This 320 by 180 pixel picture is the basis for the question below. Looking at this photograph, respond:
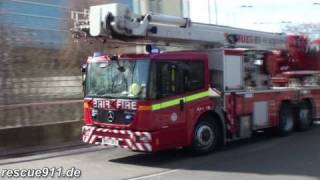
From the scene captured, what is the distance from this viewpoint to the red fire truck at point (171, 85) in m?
11.9

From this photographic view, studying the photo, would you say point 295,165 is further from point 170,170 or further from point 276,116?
point 276,116

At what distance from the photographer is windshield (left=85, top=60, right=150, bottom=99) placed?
1188cm

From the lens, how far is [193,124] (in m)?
12.7

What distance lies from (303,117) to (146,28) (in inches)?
282

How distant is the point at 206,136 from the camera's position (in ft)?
42.9

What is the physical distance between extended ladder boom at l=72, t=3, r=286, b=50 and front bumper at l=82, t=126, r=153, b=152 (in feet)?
6.43

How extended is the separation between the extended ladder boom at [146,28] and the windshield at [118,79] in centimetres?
64

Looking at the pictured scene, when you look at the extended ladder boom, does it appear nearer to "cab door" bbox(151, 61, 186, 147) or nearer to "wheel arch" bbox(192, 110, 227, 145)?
"cab door" bbox(151, 61, 186, 147)

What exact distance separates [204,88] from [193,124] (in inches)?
35.2

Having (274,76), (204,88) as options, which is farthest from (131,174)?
(274,76)

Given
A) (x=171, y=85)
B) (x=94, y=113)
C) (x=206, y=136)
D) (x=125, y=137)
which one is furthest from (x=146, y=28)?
(x=206, y=136)

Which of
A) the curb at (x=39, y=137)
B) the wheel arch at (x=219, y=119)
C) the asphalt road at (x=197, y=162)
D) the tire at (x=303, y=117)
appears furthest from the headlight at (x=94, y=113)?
the tire at (x=303, y=117)

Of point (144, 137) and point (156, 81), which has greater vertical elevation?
point (156, 81)

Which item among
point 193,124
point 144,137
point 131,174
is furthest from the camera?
point 193,124
